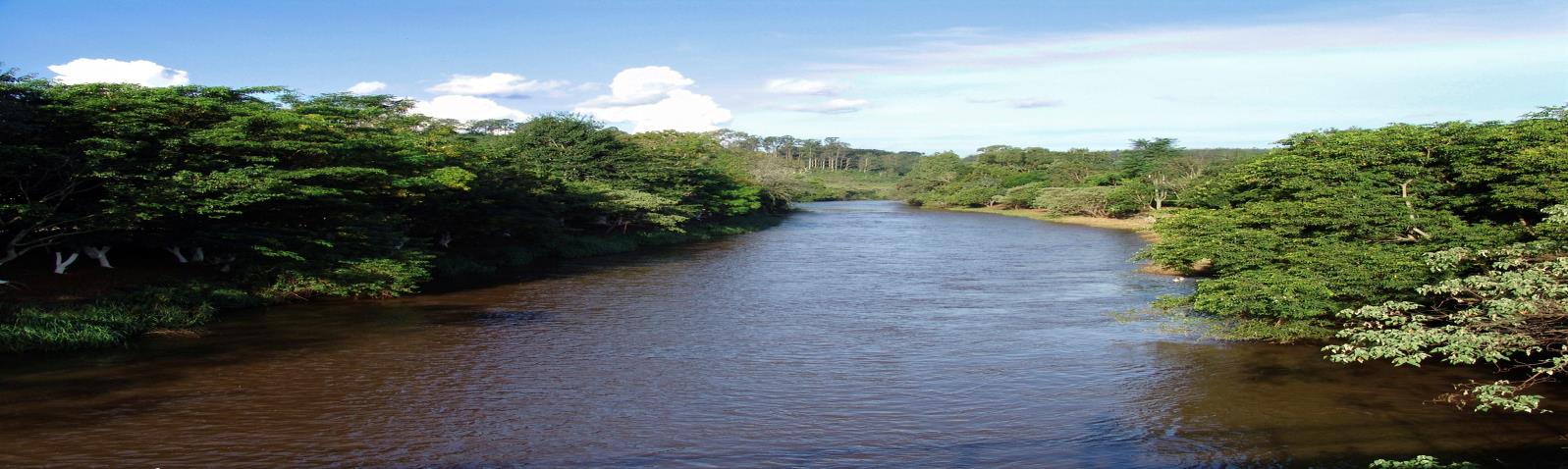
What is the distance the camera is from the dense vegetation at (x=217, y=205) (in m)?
17.0

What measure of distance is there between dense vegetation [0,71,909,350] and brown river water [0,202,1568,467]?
1106 millimetres

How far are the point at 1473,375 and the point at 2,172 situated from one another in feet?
75.2

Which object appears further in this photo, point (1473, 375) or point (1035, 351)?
point (1035, 351)

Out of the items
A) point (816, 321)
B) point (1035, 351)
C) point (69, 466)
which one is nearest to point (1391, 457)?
point (1035, 351)

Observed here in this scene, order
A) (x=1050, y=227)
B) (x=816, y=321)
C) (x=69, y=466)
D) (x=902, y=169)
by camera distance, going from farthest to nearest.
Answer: (x=902, y=169)
(x=1050, y=227)
(x=816, y=321)
(x=69, y=466)

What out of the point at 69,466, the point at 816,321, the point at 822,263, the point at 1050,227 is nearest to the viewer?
the point at 69,466

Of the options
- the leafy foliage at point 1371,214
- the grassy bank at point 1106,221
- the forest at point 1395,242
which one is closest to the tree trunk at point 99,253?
the forest at point 1395,242

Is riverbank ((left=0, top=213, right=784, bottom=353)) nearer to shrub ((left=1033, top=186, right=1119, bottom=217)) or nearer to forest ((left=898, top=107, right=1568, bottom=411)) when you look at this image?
forest ((left=898, top=107, right=1568, bottom=411))

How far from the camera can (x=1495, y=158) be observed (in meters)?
15.2

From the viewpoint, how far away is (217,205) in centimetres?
1866

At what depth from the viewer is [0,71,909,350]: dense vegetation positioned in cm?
1705

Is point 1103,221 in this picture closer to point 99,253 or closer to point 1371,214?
point 1371,214

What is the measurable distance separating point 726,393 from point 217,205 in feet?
36.6

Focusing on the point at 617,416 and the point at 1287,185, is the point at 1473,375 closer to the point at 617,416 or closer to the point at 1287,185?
the point at 1287,185
